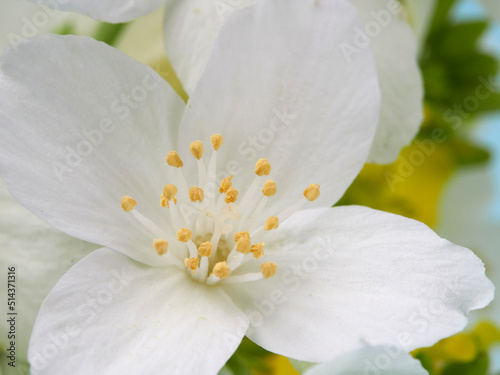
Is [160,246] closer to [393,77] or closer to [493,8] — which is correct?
[393,77]

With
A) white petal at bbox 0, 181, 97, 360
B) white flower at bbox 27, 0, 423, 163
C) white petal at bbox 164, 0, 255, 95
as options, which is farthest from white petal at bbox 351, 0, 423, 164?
white petal at bbox 0, 181, 97, 360

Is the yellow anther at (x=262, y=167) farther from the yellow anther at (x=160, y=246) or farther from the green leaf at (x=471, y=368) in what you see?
the green leaf at (x=471, y=368)

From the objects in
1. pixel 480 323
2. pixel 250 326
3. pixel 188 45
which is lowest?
pixel 480 323

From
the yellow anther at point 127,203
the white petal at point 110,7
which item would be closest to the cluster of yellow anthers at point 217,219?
the yellow anther at point 127,203

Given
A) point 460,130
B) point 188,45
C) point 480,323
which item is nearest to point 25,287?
point 188,45

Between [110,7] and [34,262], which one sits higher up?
[110,7]

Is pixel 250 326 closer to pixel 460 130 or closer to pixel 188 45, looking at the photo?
pixel 188 45

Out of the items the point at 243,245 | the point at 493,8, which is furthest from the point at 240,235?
the point at 493,8
